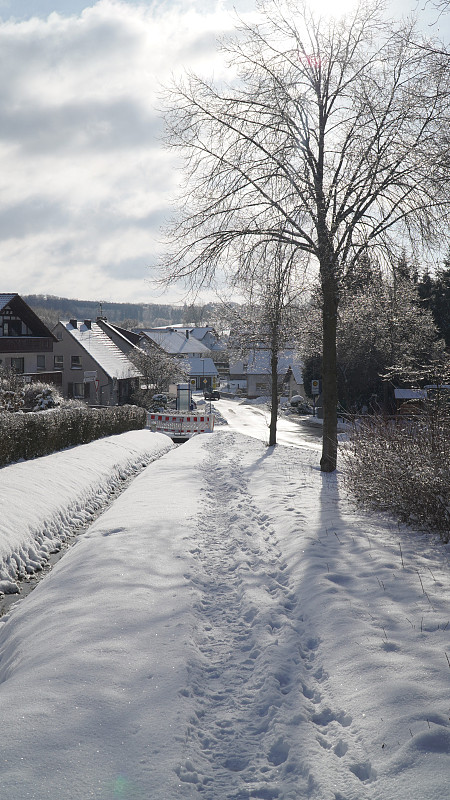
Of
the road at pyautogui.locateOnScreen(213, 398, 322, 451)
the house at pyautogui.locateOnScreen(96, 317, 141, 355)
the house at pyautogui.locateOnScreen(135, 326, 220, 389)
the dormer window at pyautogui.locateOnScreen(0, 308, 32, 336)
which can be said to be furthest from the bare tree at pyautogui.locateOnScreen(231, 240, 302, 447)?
the house at pyautogui.locateOnScreen(135, 326, 220, 389)

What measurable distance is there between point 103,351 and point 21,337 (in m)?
11.7

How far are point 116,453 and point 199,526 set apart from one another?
10633 millimetres

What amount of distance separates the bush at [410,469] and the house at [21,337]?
32.0 m

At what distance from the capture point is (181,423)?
31.4m

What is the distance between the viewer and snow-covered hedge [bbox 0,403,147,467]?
15.1 meters

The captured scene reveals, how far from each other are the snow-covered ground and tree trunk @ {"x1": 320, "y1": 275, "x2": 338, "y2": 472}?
5.34m

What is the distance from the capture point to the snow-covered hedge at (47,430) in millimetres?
15102

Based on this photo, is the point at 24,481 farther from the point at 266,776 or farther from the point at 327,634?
the point at 266,776

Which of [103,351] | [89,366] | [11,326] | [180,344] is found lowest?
[89,366]

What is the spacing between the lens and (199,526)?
30.7ft

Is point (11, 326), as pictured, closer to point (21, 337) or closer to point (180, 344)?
point (21, 337)

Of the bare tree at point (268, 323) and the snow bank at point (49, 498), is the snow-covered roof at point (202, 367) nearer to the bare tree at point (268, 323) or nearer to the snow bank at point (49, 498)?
the bare tree at point (268, 323)

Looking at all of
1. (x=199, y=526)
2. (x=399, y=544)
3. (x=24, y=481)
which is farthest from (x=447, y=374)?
(x=24, y=481)

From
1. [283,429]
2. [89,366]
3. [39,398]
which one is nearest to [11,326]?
[89,366]
